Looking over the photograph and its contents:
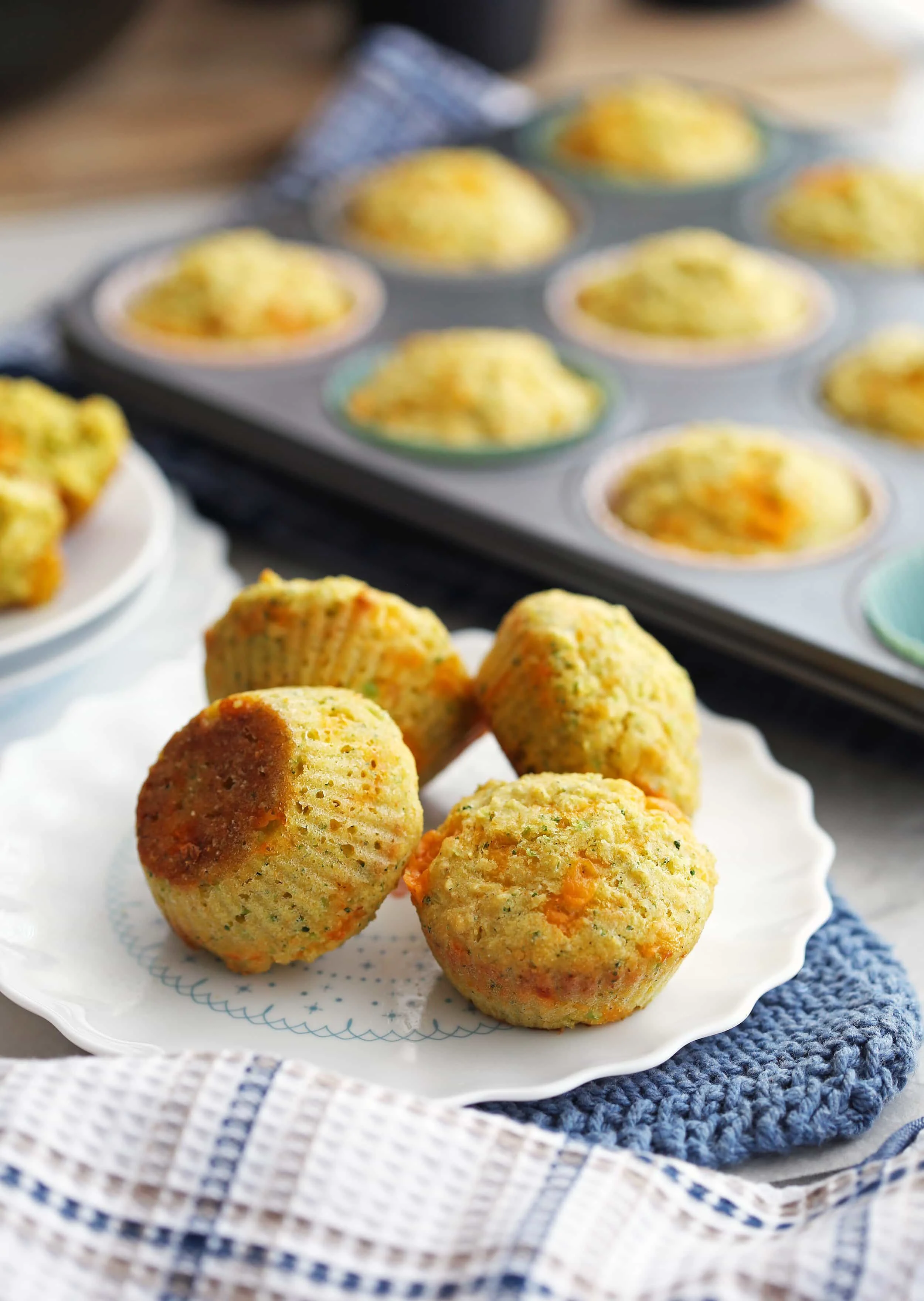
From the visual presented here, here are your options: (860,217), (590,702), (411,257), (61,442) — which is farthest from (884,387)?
(61,442)

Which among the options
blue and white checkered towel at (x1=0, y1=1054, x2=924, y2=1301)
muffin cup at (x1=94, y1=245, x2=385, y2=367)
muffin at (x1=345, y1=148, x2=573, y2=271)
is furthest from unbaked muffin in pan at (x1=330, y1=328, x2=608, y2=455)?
blue and white checkered towel at (x1=0, y1=1054, x2=924, y2=1301)

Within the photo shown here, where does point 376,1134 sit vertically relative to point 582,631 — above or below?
below

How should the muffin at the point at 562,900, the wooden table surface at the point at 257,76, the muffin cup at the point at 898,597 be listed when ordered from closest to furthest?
the muffin at the point at 562,900, the muffin cup at the point at 898,597, the wooden table surface at the point at 257,76

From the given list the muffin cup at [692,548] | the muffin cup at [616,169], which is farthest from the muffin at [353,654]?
the muffin cup at [616,169]

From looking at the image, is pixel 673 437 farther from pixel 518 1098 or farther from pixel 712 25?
pixel 712 25

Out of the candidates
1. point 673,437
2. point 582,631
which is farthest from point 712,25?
point 582,631

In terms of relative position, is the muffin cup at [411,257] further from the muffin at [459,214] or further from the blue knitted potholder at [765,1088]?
the blue knitted potholder at [765,1088]
